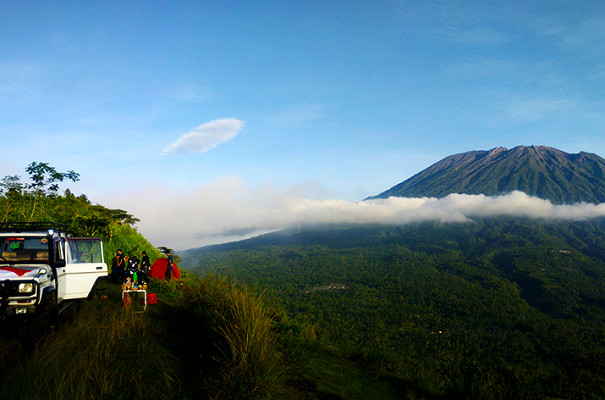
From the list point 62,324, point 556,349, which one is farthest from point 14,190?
point 556,349

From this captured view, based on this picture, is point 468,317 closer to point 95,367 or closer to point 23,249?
point 23,249

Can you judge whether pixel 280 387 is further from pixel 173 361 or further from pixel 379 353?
pixel 379 353

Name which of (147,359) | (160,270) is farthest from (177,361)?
(160,270)

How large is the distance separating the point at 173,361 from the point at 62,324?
3014 mm


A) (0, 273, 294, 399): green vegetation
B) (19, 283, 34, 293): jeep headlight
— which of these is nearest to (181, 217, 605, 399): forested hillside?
(0, 273, 294, 399): green vegetation

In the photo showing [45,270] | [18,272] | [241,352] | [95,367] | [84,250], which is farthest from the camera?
[84,250]

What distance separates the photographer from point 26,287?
6.03 metres

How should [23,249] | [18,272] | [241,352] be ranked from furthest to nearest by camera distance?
[23,249] → [18,272] → [241,352]

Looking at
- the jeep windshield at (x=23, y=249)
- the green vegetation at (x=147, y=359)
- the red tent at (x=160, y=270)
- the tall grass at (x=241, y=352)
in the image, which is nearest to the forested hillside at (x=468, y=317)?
the red tent at (x=160, y=270)

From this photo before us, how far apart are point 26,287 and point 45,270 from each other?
0.76m

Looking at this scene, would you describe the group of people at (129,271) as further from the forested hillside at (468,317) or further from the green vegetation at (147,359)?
the green vegetation at (147,359)

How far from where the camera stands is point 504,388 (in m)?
6.41

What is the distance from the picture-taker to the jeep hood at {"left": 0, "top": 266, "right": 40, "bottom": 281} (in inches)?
238

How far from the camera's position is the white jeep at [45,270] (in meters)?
5.97
